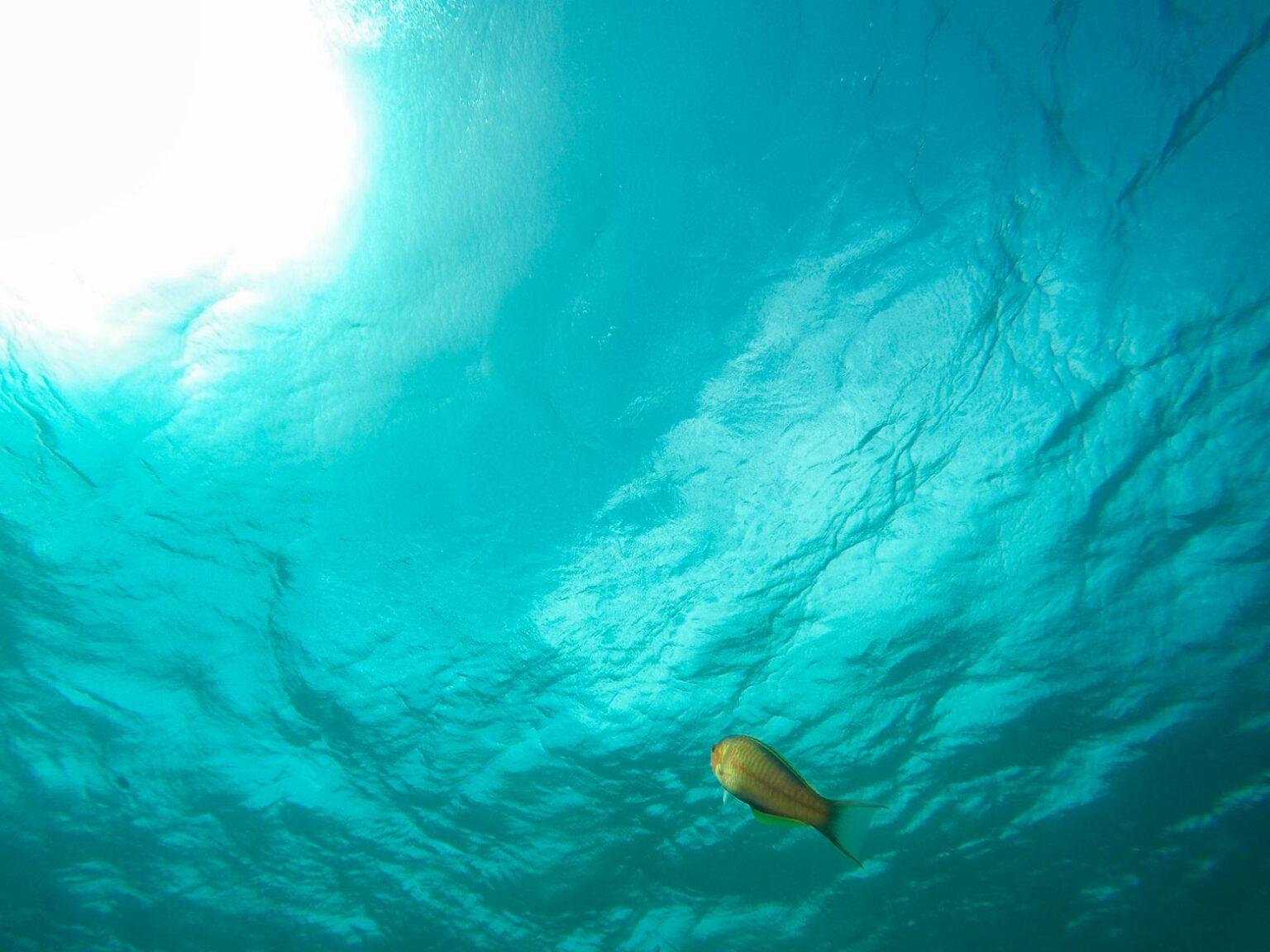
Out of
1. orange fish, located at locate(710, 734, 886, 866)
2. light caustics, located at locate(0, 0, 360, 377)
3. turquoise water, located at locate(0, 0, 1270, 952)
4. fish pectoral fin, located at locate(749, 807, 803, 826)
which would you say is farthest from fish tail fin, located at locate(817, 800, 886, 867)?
light caustics, located at locate(0, 0, 360, 377)

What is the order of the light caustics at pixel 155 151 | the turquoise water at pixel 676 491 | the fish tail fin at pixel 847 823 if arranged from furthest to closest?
the turquoise water at pixel 676 491
the light caustics at pixel 155 151
the fish tail fin at pixel 847 823

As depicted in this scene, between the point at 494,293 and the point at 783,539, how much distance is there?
19.2ft

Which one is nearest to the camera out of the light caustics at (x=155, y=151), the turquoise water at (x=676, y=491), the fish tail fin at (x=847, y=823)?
the fish tail fin at (x=847, y=823)

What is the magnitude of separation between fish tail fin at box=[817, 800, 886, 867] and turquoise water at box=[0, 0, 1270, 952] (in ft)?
21.4

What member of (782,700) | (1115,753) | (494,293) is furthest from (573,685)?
(1115,753)

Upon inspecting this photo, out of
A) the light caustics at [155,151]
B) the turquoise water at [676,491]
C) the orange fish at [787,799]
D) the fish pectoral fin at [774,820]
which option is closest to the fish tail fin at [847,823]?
the orange fish at [787,799]

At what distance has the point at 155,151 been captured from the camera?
693 centimetres

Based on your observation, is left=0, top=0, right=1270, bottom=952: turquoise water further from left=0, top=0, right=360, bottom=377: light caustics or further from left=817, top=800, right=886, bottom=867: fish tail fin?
left=817, top=800, right=886, bottom=867: fish tail fin

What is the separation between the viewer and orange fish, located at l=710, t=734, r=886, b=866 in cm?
287

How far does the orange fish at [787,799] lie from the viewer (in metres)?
2.87

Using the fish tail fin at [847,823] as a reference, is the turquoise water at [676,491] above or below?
above

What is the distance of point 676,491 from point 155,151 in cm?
771

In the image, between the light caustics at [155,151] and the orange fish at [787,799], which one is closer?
the orange fish at [787,799]

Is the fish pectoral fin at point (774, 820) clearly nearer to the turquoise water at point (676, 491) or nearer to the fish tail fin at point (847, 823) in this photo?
the fish tail fin at point (847, 823)
